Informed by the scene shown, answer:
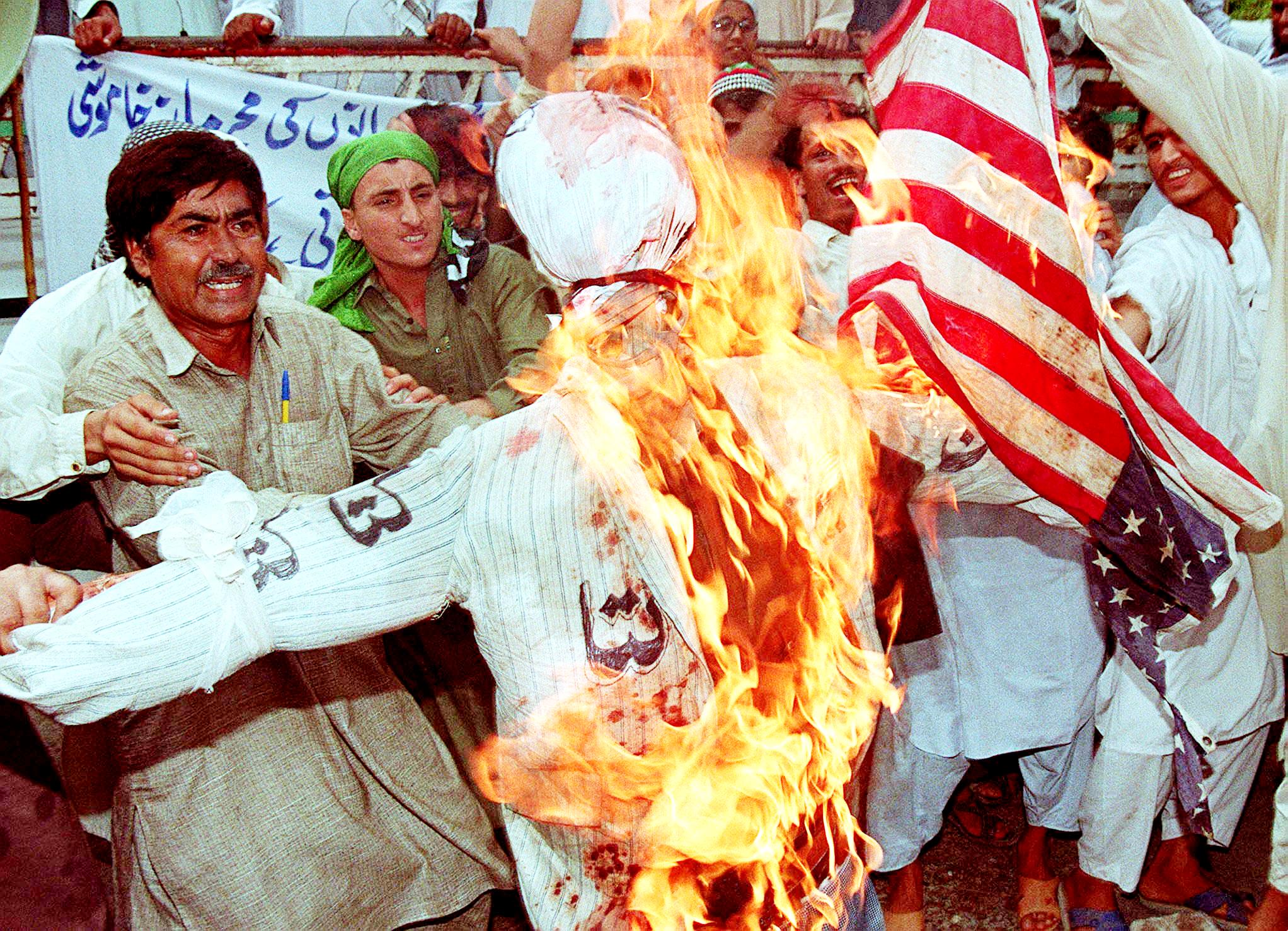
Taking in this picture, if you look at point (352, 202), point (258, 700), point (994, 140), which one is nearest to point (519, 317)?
point (352, 202)

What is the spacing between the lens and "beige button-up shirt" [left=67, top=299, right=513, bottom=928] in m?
2.76

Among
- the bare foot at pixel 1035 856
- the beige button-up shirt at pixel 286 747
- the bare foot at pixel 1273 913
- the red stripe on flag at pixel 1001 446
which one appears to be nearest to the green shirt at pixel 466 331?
the beige button-up shirt at pixel 286 747

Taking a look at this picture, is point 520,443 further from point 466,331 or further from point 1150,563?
point 466,331

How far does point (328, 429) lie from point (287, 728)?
2.58ft

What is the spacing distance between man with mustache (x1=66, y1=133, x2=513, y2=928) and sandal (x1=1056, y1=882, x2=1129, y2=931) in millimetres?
1861

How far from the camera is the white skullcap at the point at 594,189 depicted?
1.96m

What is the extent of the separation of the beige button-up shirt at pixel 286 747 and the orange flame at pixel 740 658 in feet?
2.61

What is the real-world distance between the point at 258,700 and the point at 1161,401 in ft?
7.59

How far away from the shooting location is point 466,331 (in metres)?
3.86

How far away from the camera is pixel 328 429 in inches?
120

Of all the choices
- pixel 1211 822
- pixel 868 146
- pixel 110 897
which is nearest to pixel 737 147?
pixel 868 146

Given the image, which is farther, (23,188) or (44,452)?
(23,188)

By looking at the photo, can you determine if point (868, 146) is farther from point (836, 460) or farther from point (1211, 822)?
point (1211, 822)

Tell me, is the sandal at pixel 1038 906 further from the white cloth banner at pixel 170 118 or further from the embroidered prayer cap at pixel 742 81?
the white cloth banner at pixel 170 118
